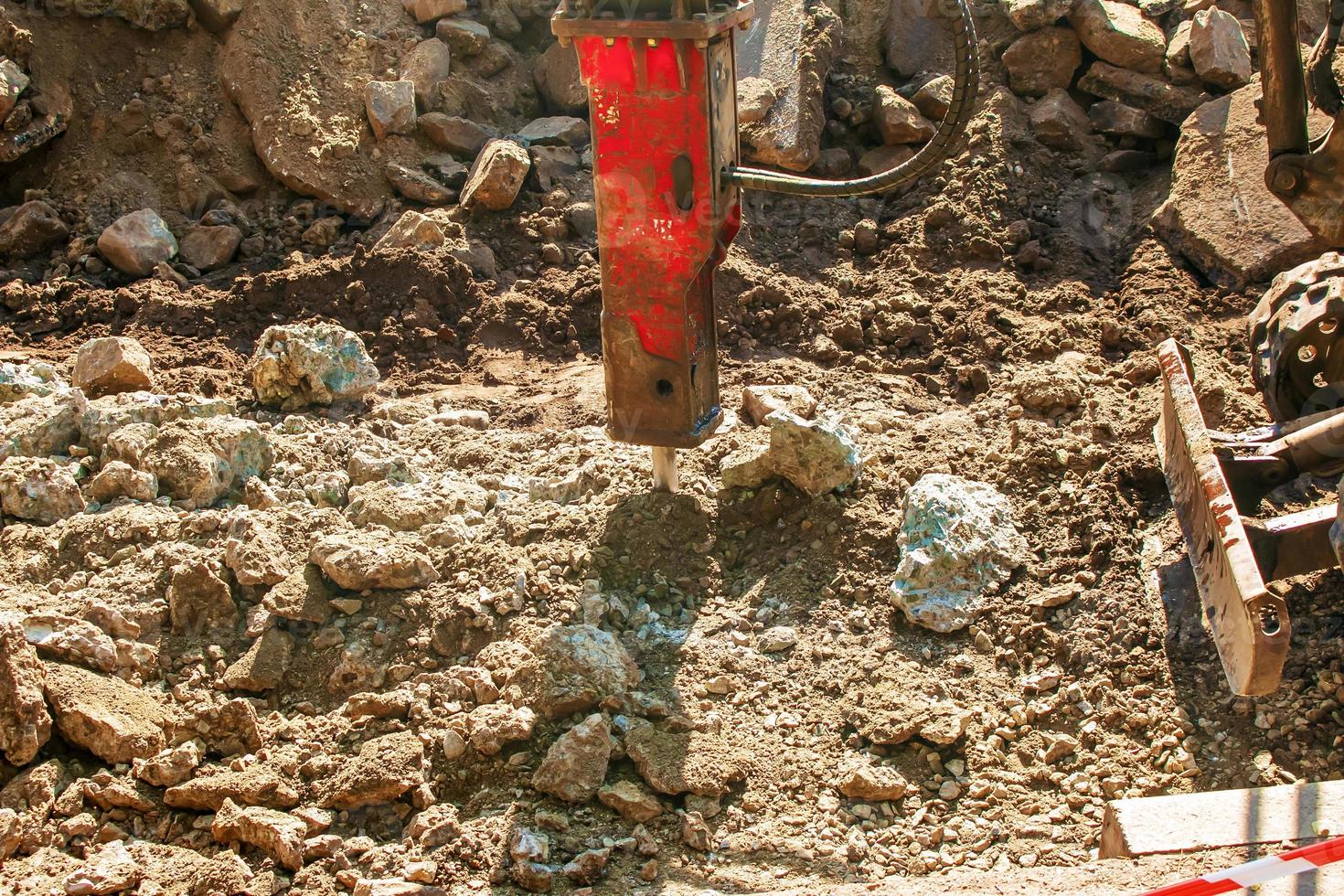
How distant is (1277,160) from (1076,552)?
139cm

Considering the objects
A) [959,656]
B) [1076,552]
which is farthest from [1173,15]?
[959,656]

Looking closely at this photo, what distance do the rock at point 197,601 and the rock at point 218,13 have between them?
4.56 meters

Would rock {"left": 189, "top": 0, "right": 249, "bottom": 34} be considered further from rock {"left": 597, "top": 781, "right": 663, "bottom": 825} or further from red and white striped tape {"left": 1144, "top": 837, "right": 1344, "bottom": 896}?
red and white striped tape {"left": 1144, "top": 837, "right": 1344, "bottom": 896}

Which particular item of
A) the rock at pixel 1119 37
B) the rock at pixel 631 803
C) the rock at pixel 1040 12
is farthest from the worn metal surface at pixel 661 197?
the rock at pixel 1119 37

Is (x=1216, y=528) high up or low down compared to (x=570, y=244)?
down

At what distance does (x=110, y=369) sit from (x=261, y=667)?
225 centimetres

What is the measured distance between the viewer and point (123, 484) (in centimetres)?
453

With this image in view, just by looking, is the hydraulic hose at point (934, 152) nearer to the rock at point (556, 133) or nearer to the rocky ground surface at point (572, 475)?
the rocky ground surface at point (572, 475)

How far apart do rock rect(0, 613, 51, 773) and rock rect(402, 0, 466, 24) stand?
16.9ft

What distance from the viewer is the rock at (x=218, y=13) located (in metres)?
7.39

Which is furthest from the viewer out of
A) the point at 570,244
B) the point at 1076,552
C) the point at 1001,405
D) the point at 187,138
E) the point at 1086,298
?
the point at 187,138

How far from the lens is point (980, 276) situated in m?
6.19

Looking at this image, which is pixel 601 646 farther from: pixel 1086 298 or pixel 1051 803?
pixel 1086 298

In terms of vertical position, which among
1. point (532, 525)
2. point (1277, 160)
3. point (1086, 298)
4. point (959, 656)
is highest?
point (1277, 160)
